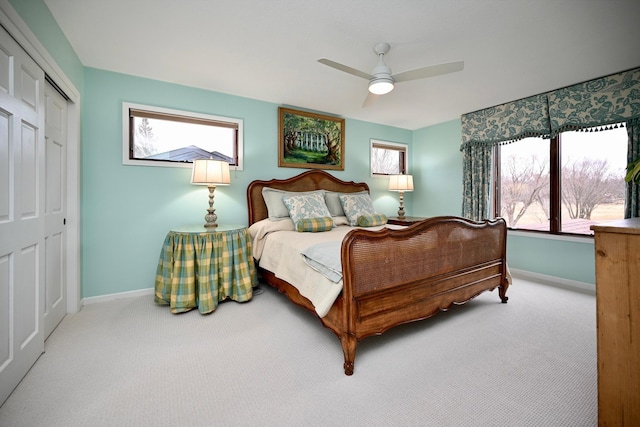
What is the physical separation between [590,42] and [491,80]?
856mm

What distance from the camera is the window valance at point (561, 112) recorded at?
9.71 feet

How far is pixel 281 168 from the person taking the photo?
156 inches

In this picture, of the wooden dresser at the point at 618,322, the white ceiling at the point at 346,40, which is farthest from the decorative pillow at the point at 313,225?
the wooden dresser at the point at 618,322

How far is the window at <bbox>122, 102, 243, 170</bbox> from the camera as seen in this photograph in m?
3.03

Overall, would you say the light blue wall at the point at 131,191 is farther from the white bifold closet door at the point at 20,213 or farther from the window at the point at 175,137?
the white bifold closet door at the point at 20,213

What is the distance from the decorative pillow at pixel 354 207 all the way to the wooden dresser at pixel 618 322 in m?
2.68

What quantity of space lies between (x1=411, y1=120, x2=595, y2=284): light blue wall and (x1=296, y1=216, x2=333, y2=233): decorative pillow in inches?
110

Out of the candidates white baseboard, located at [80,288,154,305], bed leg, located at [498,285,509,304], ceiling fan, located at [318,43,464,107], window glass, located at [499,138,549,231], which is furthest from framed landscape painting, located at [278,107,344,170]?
bed leg, located at [498,285,509,304]

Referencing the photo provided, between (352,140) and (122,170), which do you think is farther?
(352,140)

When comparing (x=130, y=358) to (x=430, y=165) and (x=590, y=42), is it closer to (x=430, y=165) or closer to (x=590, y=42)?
(x=590, y=42)

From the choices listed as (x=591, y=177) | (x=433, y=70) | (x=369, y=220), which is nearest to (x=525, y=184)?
(x=591, y=177)

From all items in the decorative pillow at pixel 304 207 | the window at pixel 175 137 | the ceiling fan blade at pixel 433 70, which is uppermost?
the ceiling fan blade at pixel 433 70

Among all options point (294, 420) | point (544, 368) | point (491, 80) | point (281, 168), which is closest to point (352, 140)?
point (281, 168)

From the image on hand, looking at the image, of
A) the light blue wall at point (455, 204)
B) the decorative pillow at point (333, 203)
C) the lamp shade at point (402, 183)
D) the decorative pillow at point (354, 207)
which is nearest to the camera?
the light blue wall at point (455, 204)
